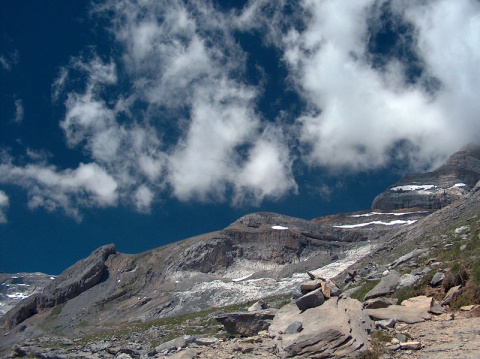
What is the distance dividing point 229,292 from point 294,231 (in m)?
45.4

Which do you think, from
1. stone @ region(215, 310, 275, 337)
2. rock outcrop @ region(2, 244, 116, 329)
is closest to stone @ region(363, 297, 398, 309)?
stone @ region(215, 310, 275, 337)

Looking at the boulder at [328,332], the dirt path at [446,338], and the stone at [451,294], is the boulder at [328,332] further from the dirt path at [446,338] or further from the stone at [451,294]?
the stone at [451,294]

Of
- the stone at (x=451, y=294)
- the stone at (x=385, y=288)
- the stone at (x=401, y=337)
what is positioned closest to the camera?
the stone at (x=401, y=337)

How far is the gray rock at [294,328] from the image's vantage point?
14118 millimetres

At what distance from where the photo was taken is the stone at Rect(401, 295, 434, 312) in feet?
49.2

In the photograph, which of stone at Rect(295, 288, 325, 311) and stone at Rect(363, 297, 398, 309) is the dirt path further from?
stone at Rect(295, 288, 325, 311)

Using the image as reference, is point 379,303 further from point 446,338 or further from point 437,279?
point 446,338

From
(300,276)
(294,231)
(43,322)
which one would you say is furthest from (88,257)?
(300,276)

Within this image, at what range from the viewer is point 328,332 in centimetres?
1309

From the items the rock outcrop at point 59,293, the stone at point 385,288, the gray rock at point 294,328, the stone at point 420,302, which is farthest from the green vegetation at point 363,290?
the rock outcrop at point 59,293

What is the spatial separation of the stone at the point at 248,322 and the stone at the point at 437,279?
6.32 m

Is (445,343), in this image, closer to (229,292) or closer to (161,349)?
(161,349)

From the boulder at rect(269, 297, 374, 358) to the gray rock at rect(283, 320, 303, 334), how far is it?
0.16m

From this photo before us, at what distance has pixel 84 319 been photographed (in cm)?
9062
